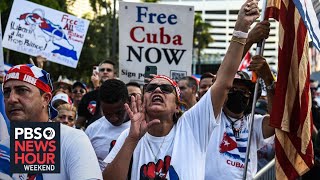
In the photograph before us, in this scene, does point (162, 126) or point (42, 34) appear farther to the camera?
point (42, 34)

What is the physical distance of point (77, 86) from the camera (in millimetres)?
11148

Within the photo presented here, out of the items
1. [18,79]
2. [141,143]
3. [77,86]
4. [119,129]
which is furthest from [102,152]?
[77,86]

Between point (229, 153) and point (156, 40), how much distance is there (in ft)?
10.2

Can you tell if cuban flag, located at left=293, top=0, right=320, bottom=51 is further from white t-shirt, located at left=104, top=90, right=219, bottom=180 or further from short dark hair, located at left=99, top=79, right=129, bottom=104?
short dark hair, located at left=99, top=79, right=129, bottom=104

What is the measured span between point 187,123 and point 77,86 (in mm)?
6669

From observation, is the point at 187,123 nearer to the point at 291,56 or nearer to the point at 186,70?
the point at 291,56

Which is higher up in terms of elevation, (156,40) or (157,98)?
(156,40)

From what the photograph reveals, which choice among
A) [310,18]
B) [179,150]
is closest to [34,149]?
[179,150]

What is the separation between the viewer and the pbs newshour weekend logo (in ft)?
10.1

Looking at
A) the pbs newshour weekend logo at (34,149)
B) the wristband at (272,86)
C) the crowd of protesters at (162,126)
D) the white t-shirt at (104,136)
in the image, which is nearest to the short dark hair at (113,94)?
the crowd of protesters at (162,126)

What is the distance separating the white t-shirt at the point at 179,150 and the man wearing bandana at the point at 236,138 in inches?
36.9

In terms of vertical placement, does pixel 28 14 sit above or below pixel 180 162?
above

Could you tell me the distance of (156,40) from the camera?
854 cm

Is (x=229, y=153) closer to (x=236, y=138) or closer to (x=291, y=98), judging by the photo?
(x=236, y=138)
